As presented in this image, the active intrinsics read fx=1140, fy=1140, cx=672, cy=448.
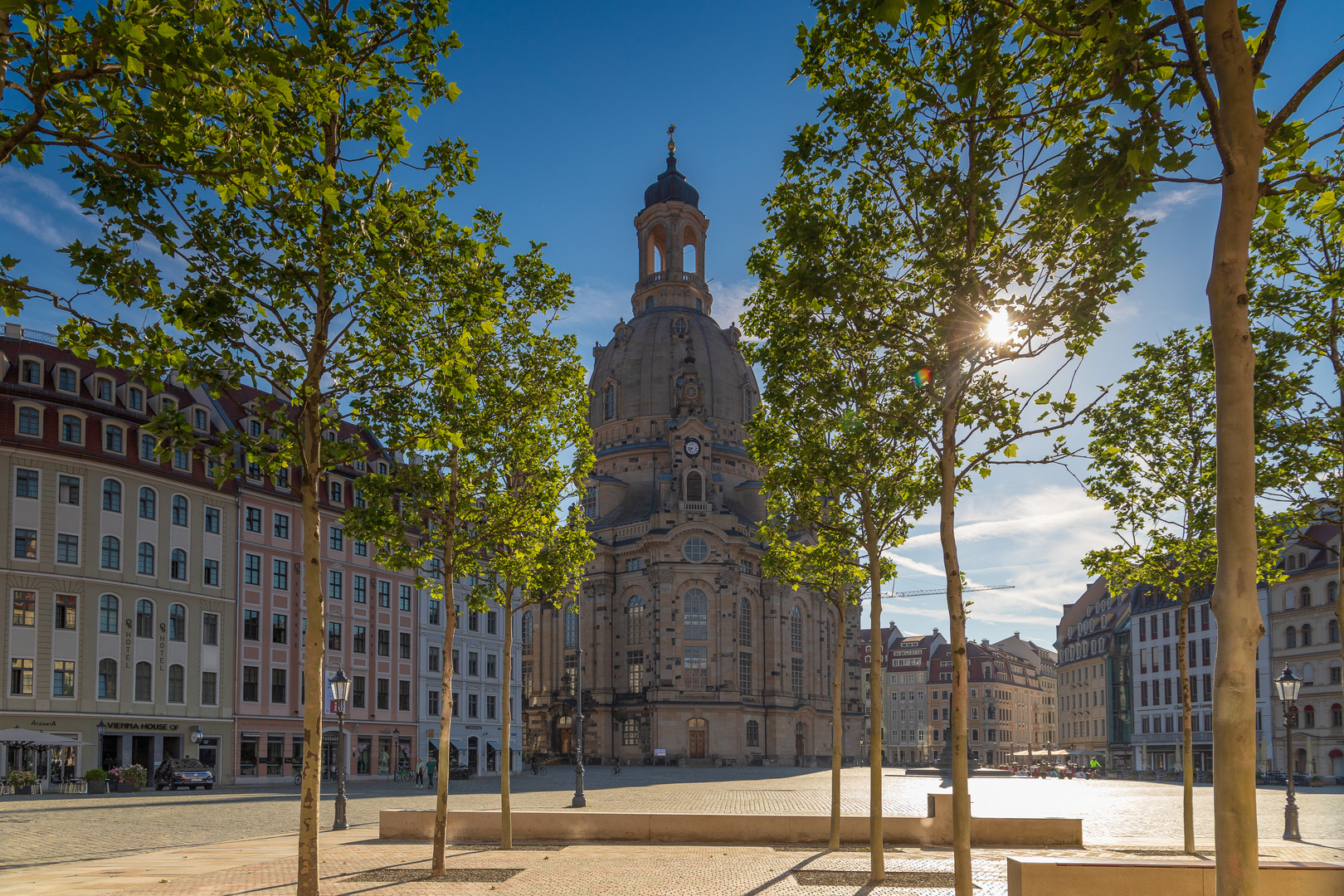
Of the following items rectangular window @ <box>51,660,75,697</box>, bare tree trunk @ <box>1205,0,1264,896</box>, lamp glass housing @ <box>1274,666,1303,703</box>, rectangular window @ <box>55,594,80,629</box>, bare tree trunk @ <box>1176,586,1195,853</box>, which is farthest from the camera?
rectangular window @ <box>55,594,80,629</box>

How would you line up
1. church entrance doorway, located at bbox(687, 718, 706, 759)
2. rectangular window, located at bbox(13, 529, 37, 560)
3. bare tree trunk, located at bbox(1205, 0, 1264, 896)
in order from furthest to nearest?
church entrance doorway, located at bbox(687, 718, 706, 759) < rectangular window, located at bbox(13, 529, 37, 560) < bare tree trunk, located at bbox(1205, 0, 1264, 896)

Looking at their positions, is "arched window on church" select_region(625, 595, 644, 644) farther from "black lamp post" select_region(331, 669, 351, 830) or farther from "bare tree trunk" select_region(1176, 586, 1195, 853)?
"bare tree trunk" select_region(1176, 586, 1195, 853)

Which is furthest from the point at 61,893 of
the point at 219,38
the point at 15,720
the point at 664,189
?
the point at 664,189

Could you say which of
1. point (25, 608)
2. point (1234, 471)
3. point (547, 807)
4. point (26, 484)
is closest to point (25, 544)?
point (26, 484)

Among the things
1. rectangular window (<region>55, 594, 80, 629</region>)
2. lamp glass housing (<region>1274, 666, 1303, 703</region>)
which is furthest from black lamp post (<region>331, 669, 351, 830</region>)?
lamp glass housing (<region>1274, 666, 1303, 703</region>)

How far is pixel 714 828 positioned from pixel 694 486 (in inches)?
3614

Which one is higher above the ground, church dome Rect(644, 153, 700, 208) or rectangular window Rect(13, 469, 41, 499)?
church dome Rect(644, 153, 700, 208)

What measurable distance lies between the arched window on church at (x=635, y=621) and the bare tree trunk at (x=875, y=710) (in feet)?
286

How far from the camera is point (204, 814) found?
3494cm

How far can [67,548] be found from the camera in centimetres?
5022

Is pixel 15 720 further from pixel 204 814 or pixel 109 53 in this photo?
pixel 109 53

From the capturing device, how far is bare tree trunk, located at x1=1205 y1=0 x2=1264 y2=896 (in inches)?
305

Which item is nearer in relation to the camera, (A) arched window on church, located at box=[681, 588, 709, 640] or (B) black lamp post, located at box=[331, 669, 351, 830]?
(B) black lamp post, located at box=[331, 669, 351, 830]

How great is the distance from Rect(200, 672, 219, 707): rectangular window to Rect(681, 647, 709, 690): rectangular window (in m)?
56.9
